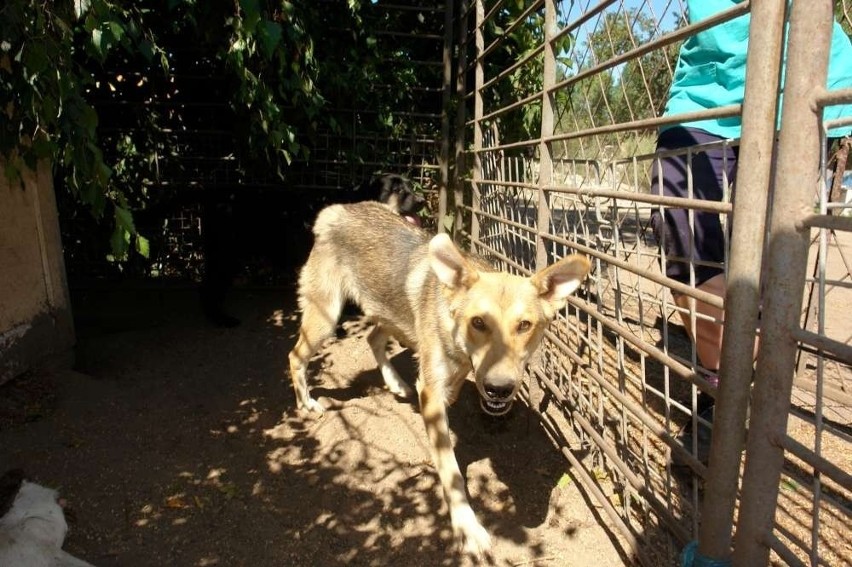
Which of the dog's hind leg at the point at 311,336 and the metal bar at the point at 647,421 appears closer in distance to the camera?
the metal bar at the point at 647,421

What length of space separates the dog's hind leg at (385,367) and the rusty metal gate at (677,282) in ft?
3.25

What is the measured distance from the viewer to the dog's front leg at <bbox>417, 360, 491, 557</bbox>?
249cm

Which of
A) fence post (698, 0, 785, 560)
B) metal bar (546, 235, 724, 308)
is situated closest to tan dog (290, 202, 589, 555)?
metal bar (546, 235, 724, 308)

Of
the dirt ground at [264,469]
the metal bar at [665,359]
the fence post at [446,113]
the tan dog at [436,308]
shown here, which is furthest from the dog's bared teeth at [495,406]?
the fence post at [446,113]

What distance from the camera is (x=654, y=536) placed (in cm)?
245

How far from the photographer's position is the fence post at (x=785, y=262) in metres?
1.37

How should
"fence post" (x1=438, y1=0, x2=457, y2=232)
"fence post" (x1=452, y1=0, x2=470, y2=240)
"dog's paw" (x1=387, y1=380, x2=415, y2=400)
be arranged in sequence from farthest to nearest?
"fence post" (x1=438, y1=0, x2=457, y2=232) < "fence post" (x1=452, y1=0, x2=470, y2=240) < "dog's paw" (x1=387, y1=380, x2=415, y2=400)

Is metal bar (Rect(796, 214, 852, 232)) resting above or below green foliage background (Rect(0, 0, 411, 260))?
below

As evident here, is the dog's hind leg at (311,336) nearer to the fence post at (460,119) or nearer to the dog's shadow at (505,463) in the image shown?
the dog's shadow at (505,463)

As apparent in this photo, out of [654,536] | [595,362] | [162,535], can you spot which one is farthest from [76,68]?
[654,536]

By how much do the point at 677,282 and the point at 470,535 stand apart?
148cm

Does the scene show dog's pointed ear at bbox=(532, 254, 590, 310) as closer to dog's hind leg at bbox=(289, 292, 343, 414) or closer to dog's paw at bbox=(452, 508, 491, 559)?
dog's paw at bbox=(452, 508, 491, 559)

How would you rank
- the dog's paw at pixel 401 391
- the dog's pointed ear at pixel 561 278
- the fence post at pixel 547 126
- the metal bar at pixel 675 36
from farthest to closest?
the dog's paw at pixel 401 391, the fence post at pixel 547 126, the dog's pointed ear at pixel 561 278, the metal bar at pixel 675 36

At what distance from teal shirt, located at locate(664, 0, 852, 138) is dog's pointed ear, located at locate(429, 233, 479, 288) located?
1.21m
